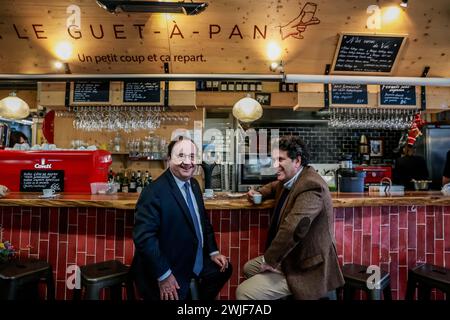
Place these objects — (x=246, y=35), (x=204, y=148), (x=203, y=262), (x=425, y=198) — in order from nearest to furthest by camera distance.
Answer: (x=203, y=262) < (x=425, y=198) < (x=246, y=35) < (x=204, y=148)

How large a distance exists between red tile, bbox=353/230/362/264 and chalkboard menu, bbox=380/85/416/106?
88.6 inches

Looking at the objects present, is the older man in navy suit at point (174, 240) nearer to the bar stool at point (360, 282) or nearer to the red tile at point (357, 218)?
the bar stool at point (360, 282)

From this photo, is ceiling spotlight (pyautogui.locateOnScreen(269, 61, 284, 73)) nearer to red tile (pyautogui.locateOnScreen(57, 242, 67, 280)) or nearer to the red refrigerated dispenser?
the red refrigerated dispenser

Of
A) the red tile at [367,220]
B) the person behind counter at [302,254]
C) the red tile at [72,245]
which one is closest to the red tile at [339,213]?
the red tile at [367,220]

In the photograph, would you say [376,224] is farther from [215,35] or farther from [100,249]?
[215,35]

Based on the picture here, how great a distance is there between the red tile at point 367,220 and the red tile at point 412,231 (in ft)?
1.26

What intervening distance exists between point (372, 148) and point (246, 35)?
14.2 ft

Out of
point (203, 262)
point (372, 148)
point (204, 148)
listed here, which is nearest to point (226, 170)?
point (204, 148)

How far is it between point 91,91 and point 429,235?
437 centimetres

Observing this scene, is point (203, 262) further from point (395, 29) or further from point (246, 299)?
point (395, 29)

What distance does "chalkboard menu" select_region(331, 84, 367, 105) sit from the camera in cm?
458

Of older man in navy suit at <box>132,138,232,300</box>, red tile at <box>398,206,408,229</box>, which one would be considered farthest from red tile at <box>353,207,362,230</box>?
older man in navy suit at <box>132,138,232,300</box>

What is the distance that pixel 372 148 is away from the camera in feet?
23.3

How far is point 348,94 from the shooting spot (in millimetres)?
4590
